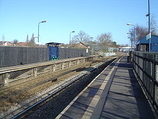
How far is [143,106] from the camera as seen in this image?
221 inches

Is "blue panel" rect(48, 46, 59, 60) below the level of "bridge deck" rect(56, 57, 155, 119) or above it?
above

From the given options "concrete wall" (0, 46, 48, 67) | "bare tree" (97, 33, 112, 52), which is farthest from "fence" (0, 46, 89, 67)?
"bare tree" (97, 33, 112, 52)

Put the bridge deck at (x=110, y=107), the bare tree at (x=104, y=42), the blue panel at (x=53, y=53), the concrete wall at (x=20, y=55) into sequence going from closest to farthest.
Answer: the bridge deck at (x=110, y=107), the concrete wall at (x=20, y=55), the blue panel at (x=53, y=53), the bare tree at (x=104, y=42)

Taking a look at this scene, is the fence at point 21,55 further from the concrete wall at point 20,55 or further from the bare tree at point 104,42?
the bare tree at point 104,42

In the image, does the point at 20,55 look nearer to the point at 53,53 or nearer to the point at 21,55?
the point at 21,55

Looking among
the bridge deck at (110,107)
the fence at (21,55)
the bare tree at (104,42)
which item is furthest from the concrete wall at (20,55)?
the bare tree at (104,42)

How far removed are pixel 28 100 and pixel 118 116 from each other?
498 centimetres

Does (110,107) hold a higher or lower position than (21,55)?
lower

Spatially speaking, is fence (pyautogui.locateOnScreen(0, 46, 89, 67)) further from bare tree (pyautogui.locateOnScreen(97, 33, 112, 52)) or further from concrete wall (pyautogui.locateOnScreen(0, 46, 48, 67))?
bare tree (pyautogui.locateOnScreen(97, 33, 112, 52))

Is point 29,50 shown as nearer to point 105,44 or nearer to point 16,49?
point 16,49

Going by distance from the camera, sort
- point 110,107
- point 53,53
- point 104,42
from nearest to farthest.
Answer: point 110,107
point 53,53
point 104,42

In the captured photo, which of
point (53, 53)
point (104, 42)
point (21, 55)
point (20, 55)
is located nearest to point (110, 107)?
point (20, 55)

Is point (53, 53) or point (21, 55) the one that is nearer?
point (21, 55)

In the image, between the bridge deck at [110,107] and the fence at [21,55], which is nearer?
the bridge deck at [110,107]
